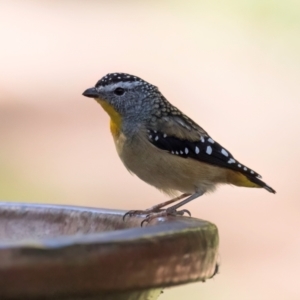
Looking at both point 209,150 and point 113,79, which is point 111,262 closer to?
point 209,150

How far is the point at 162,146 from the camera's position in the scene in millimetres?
3736

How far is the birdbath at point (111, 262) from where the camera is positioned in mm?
1604

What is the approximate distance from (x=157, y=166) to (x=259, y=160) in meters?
4.64

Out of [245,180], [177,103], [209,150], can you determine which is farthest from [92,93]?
[177,103]

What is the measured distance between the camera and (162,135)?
149 inches

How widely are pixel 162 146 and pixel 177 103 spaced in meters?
5.24

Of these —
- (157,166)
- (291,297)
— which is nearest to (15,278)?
(157,166)

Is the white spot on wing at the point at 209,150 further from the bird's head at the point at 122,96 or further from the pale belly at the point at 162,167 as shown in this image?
the bird's head at the point at 122,96

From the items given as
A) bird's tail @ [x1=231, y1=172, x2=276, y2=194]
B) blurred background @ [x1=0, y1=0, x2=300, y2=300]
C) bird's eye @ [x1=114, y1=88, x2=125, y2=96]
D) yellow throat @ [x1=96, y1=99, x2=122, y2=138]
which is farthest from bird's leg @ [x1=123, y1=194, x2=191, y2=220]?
blurred background @ [x1=0, y1=0, x2=300, y2=300]

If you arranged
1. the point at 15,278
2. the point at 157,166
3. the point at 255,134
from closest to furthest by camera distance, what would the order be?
the point at 15,278, the point at 157,166, the point at 255,134

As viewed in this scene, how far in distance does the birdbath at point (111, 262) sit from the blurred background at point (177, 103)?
481cm

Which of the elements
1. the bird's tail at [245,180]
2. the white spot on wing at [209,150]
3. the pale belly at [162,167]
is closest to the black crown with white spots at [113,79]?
the pale belly at [162,167]

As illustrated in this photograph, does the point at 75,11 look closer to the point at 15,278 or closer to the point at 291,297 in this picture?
the point at 291,297

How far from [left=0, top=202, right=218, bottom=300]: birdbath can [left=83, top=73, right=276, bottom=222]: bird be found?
1.54 meters
